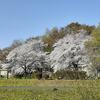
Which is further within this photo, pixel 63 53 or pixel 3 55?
pixel 3 55

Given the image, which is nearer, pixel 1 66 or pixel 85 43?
pixel 85 43

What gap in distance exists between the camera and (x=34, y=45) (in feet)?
228

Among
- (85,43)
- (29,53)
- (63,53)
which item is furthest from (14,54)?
(85,43)

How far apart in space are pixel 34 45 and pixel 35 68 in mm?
6648

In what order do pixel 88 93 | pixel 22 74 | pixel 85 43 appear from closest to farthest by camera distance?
1. pixel 88 93
2. pixel 85 43
3. pixel 22 74

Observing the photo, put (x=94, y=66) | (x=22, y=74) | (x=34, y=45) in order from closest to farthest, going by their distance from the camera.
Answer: (x=94, y=66) < (x=22, y=74) < (x=34, y=45)

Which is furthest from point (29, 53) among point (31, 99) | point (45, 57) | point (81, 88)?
point (81, 88)

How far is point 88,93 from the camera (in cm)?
927

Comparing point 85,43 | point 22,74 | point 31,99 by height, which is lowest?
point 31,99

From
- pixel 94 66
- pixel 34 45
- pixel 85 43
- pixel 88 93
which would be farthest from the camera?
pixel 34 45

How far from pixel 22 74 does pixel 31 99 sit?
49.5m

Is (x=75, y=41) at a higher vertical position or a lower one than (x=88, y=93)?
higher

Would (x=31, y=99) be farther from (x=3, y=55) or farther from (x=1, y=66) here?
(x=3, y=55)

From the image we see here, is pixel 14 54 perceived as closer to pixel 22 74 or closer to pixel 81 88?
pixel 22 74
